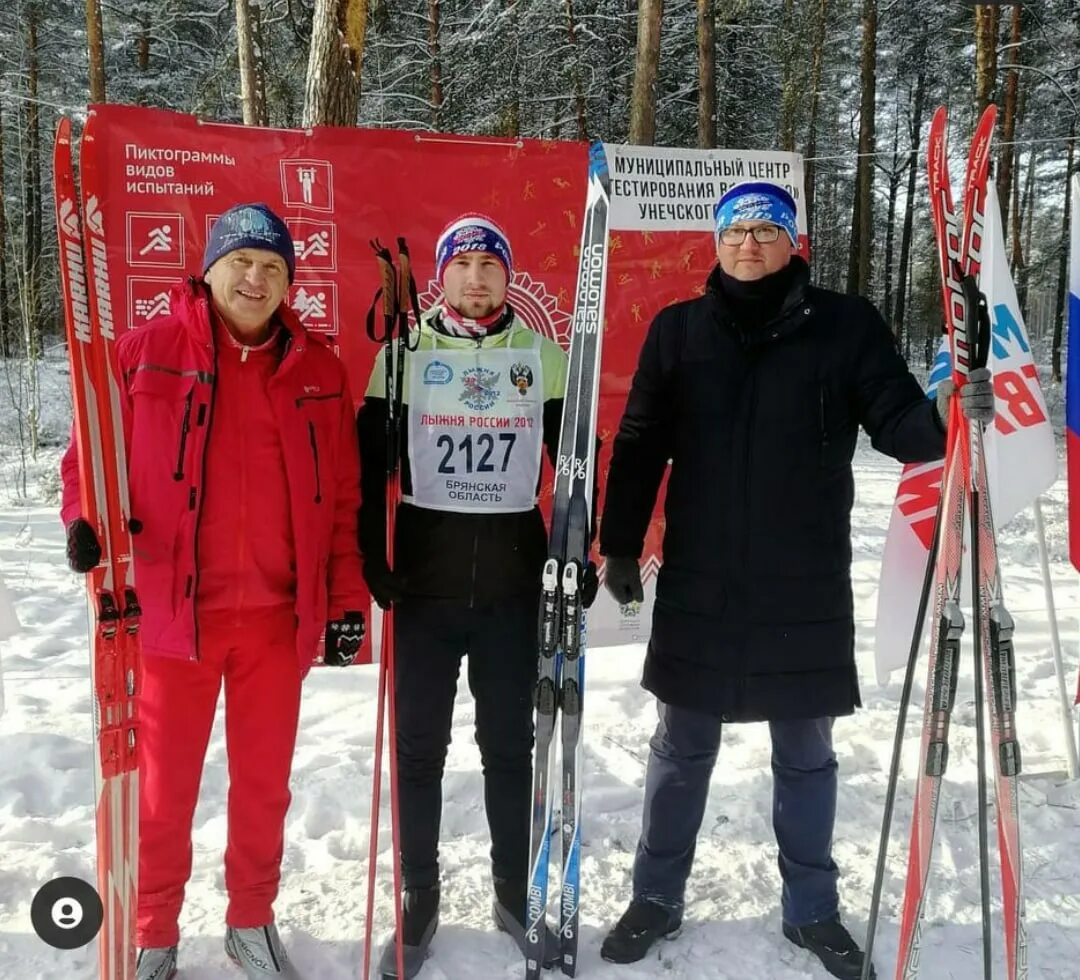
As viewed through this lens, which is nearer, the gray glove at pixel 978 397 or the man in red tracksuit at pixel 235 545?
the gray glove at pixel 978 397

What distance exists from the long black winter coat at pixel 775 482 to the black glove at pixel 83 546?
1260mm

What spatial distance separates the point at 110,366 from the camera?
176 cm

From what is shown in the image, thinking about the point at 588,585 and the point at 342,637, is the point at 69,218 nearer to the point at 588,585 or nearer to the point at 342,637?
the point at 342,637

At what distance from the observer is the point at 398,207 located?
312cm

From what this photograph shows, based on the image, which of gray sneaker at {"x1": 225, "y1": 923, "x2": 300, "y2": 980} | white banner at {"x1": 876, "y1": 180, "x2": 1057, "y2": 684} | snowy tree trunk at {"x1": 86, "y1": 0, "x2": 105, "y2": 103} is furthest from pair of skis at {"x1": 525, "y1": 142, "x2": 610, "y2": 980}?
snowy tree trunk at {"x1": 86, "y1": 0, "x2": 105, "y2": 103}

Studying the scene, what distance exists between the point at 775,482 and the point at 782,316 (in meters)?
0.38

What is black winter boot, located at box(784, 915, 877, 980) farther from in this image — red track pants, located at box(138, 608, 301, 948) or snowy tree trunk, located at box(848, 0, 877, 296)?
snowy tree trunk, located at box(848, 0, 877, 296)

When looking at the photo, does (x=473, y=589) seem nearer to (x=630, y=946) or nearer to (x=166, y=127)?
(x=630, y=946)

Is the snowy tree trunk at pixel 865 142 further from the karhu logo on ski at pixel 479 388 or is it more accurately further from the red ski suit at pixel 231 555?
the red ski suit at pixel 231 555

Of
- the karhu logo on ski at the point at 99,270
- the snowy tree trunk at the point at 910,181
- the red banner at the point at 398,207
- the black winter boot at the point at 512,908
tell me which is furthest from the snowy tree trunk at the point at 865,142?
the karhu logo on ski at the point at 99,270

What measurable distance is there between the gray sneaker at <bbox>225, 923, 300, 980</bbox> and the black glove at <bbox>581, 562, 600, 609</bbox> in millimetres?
1086

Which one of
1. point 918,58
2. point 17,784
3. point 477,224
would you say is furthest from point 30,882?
point 918,58

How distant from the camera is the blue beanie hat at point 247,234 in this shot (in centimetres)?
181

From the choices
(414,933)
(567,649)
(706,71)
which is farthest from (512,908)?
(706,71)
